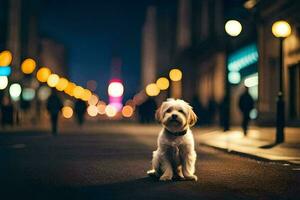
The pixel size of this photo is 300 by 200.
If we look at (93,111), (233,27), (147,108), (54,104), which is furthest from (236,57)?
(93,111)

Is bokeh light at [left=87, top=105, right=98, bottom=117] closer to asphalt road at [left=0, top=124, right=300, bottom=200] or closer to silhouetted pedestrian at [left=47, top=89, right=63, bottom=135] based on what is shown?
silhouetted pedestrian at [left=47, top=89, right=63, bottom=135]

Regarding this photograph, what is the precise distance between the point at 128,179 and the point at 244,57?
33143mm

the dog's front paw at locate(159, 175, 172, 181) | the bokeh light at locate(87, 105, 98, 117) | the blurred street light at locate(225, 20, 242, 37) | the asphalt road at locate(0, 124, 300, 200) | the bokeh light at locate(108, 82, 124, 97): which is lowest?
the asphalt road at locate(0, 124, 300, 200)

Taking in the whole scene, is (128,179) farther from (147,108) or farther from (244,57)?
(147,108)

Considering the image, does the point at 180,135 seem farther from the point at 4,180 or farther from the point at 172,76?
the point at 172,76

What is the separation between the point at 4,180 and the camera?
31.7ft

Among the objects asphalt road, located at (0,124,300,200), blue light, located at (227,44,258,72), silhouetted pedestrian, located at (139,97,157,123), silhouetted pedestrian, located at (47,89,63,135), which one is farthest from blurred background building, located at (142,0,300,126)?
asphalt road, located at (0,124,300,200)

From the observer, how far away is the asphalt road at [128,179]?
26.7 feet

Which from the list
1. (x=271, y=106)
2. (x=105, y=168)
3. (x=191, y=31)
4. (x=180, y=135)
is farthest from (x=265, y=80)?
(x=191, y=31)

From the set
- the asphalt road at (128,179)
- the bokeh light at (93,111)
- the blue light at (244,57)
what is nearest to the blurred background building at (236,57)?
the blue light at (244,57)

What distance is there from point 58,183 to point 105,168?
8.71ft

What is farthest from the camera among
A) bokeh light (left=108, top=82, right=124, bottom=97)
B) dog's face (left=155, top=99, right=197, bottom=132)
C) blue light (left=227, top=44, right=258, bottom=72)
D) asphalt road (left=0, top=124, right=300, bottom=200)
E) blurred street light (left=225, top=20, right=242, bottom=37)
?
bokeh light (left=108, top=82, right=124, bottom=97)

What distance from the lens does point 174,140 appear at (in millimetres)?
9055

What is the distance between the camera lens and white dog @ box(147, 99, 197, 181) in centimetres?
885
